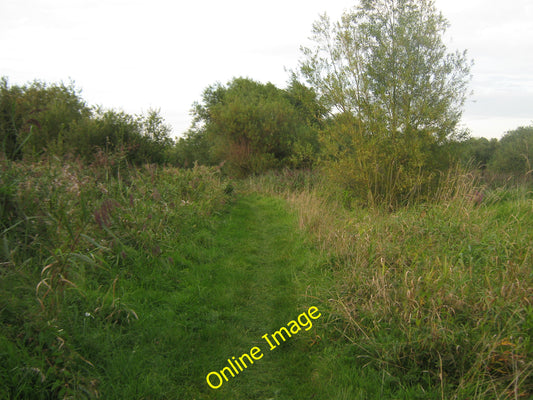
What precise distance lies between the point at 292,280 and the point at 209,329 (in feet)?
6.28

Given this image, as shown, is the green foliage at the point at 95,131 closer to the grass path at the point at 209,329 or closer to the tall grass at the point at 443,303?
the grass path at the point at 209,329

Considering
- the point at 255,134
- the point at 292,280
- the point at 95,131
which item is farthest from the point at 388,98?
the point at 255,134

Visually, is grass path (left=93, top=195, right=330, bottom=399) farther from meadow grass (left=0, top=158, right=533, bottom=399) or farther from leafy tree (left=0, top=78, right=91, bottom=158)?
leafy tree (left=0, top=78, right=91, bottom=158)

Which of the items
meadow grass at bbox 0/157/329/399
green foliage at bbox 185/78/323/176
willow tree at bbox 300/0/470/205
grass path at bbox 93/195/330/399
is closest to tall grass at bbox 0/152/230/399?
meadow grass at bbox 0/157/329/399

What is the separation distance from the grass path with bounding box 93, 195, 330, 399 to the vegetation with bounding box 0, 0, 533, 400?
2cm

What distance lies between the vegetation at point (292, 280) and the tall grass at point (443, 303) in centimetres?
2

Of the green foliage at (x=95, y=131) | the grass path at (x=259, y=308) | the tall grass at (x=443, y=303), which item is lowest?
the grass path at (x=259, y=308)

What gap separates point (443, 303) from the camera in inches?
139

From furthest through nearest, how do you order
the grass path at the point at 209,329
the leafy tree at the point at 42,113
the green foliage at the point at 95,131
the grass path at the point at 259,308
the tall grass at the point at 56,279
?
1. the green foliage at the point at 95,131
2. the leafy tree at the point at 42,113
3. the grass path at the point at 259,308
4. the grass path at the point at 209,329
5. the tall grass at the point at 56,279

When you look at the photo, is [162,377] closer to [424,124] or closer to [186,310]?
[186,310]

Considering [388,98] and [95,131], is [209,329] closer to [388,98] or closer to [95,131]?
[388,98]

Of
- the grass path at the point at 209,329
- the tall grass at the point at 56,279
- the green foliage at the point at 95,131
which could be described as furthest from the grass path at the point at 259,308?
the green foliage at the point at 95,131

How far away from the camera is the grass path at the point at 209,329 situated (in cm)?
312

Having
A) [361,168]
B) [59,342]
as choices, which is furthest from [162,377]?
[361,168]
